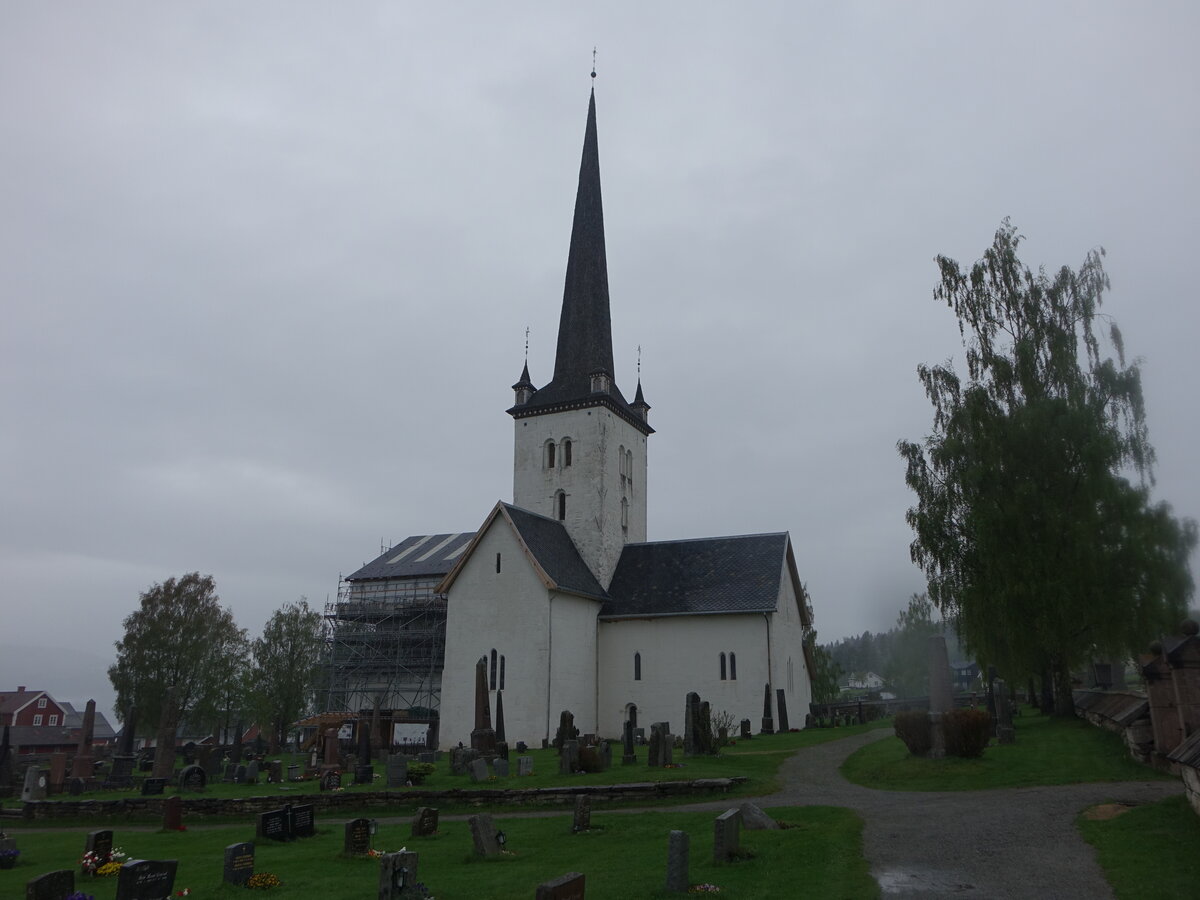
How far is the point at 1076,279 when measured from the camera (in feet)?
90.1

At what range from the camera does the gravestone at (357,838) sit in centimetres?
1393

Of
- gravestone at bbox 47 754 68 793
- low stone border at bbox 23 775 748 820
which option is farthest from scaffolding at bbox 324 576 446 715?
low stone border at bbox 23 775 748 820

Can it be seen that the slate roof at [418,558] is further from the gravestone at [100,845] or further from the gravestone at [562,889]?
the gravestone at [562,889]

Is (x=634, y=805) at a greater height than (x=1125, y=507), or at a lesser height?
lesser

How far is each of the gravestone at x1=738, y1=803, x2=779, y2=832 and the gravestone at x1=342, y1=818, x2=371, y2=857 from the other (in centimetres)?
645

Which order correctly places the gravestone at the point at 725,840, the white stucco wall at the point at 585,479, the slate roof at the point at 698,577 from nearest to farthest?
the gravestone at the point at 725,840, the slate roof at the point at 698,577, the white stucco wall at the point at 585,479

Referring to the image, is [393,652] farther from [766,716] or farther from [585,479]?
[766,716]

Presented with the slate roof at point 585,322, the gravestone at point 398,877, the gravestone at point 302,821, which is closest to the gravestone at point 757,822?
the gravestone at point 398,877

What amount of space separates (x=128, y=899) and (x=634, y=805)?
10.3 meters

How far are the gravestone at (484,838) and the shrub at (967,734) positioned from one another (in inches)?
446

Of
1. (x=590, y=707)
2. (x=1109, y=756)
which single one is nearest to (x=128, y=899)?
(x=1109, y=756)

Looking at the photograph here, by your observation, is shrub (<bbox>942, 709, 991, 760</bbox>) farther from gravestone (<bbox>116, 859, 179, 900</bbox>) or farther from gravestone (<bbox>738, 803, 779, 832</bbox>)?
gravestone (<bbox>116, 859, 179, 900</bbox>)

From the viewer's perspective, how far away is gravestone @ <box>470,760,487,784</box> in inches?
844

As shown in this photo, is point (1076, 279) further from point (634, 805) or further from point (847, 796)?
point (634, 805)
